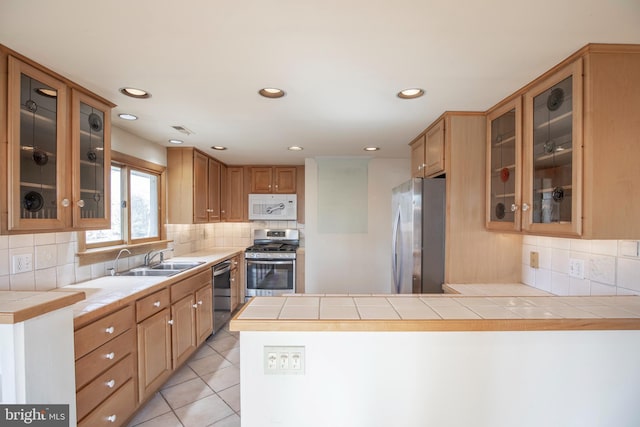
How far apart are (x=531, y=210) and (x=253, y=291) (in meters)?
3.56

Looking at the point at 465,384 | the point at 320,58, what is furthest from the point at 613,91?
the point at 465,384

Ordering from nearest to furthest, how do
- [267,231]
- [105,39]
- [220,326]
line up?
[105,39]
[220,326]
[267,231]

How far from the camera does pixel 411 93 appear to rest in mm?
1834

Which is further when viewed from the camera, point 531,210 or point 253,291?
point 253,291

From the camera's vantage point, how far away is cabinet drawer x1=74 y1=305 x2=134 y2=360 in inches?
59.2

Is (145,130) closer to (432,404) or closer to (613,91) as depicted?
(432,404)

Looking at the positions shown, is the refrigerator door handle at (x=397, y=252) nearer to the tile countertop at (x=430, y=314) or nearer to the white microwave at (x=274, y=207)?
the tile countertop at (x=430, y=314)

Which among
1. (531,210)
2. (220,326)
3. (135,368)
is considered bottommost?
(220,326)

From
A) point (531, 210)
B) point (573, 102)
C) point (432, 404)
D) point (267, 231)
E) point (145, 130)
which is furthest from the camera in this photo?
point (267, 231)

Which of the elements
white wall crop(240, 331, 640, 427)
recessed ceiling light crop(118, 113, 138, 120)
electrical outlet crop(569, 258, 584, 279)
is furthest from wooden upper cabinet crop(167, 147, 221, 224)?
electrical outlet crop(569, 258, 584, 279)

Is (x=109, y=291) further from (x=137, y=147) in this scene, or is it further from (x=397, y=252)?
(x=397, y=252)

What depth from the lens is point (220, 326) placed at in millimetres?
3518

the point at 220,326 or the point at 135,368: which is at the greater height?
the point at 135,368

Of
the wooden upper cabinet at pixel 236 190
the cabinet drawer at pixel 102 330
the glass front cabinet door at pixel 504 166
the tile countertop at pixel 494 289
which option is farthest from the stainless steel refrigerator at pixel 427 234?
the wooden upper cabinet at pixel 236 190
